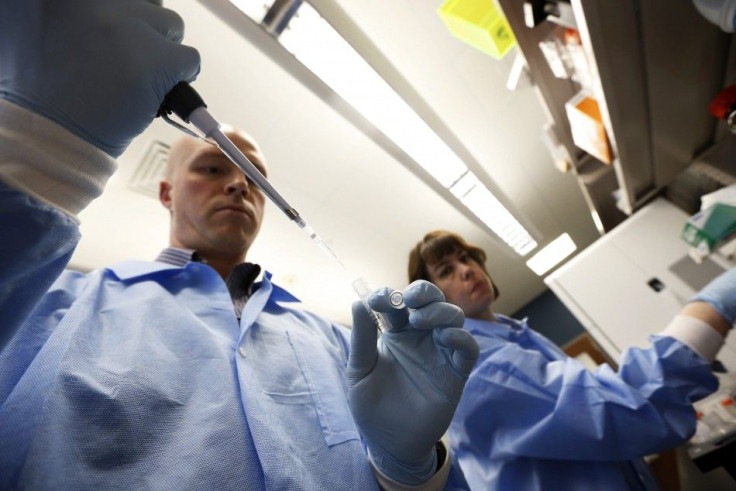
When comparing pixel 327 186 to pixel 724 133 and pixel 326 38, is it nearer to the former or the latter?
pixel 326 38

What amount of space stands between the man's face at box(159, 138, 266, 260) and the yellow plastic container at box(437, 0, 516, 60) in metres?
1.14

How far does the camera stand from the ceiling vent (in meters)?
1.71

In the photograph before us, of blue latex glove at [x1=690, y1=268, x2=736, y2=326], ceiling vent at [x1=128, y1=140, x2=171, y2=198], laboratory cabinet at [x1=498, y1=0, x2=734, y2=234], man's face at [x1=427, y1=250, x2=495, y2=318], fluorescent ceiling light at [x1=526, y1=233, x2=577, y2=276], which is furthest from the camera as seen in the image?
fluorescent ceiling light at [x1=526, y1=233, x2=577, y2=276]

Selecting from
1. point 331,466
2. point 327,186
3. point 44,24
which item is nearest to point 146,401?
point 331,466

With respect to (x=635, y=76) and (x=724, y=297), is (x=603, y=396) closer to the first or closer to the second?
(x=724, y=297)

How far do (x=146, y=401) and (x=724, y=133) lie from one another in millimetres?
2550

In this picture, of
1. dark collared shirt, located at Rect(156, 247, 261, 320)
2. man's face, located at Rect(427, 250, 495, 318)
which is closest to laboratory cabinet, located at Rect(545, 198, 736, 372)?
man's face, located at Rect(427, 250, 495, 318)

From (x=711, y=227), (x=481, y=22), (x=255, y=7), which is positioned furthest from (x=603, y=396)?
(x=255, y=7)

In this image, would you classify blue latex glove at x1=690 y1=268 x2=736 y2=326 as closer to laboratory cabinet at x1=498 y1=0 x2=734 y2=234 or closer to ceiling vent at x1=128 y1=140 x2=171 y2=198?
laboratory cabinet at x1=498 y1=0 x2=734 y2=234

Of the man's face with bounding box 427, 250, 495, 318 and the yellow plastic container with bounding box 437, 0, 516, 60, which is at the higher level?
the yellow plastic container with bounding box 437, 0, 516, 60

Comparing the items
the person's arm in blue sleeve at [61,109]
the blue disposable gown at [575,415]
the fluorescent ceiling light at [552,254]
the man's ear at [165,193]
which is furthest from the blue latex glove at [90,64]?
the fluorescent ceiling light at [552,254]

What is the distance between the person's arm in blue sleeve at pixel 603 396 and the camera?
3.66 ft

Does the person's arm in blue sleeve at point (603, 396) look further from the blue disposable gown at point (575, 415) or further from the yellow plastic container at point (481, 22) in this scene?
the yellow plastic container at point (481, 22)

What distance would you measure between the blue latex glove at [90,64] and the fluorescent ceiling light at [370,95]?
589 millimetres
